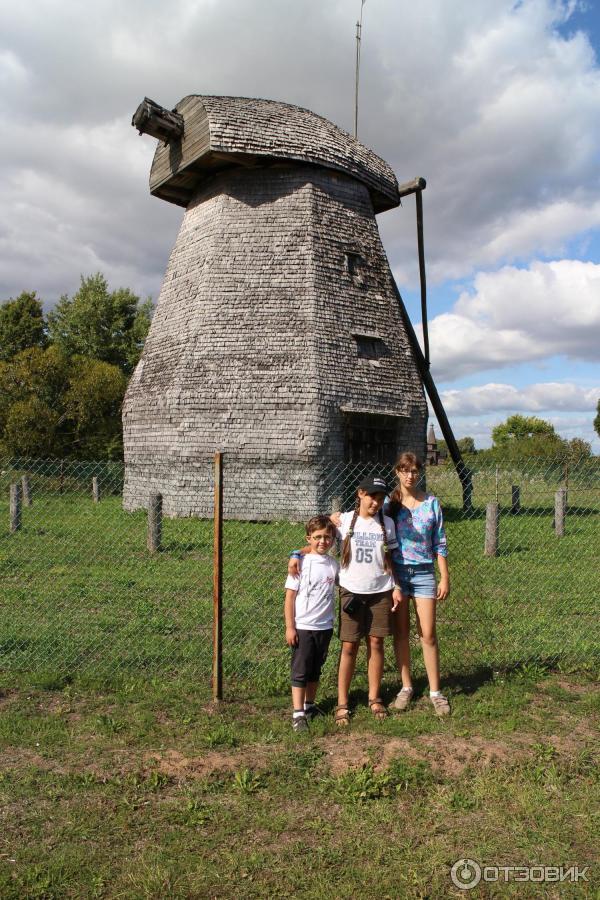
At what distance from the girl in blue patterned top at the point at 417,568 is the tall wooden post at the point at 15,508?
29.4 feet

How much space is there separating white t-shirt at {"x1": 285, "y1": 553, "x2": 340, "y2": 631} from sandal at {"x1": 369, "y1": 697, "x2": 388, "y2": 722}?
2.21 feet

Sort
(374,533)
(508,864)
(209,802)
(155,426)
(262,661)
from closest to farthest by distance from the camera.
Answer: (508,864), (209,802), (374,533), (262,661), (155,426)

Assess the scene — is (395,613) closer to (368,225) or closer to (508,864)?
(508,864)

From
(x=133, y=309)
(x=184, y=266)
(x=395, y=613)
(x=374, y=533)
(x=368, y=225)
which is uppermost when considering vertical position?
(x=133, y=309)

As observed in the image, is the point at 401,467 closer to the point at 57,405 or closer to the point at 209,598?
the point at 209,598

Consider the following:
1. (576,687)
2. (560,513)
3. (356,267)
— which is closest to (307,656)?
(576,687)

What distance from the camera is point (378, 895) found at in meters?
2.89

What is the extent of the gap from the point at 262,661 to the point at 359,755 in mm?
1702

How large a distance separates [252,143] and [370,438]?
7316 millimetres

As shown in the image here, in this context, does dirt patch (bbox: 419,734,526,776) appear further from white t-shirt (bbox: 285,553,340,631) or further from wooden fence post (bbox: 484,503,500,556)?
wooden fence post (bbox: 484,503,500,556)

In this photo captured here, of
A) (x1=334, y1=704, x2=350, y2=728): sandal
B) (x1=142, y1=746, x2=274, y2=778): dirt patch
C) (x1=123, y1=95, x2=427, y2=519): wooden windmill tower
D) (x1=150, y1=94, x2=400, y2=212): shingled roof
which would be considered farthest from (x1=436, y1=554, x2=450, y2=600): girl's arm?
(x1=150, y1=94, x2=400, y2=212): shingled roof

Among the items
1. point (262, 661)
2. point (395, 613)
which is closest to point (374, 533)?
point (395, 613)

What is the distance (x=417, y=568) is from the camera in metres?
4.86

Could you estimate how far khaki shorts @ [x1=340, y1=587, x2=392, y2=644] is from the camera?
4648 millimetres
